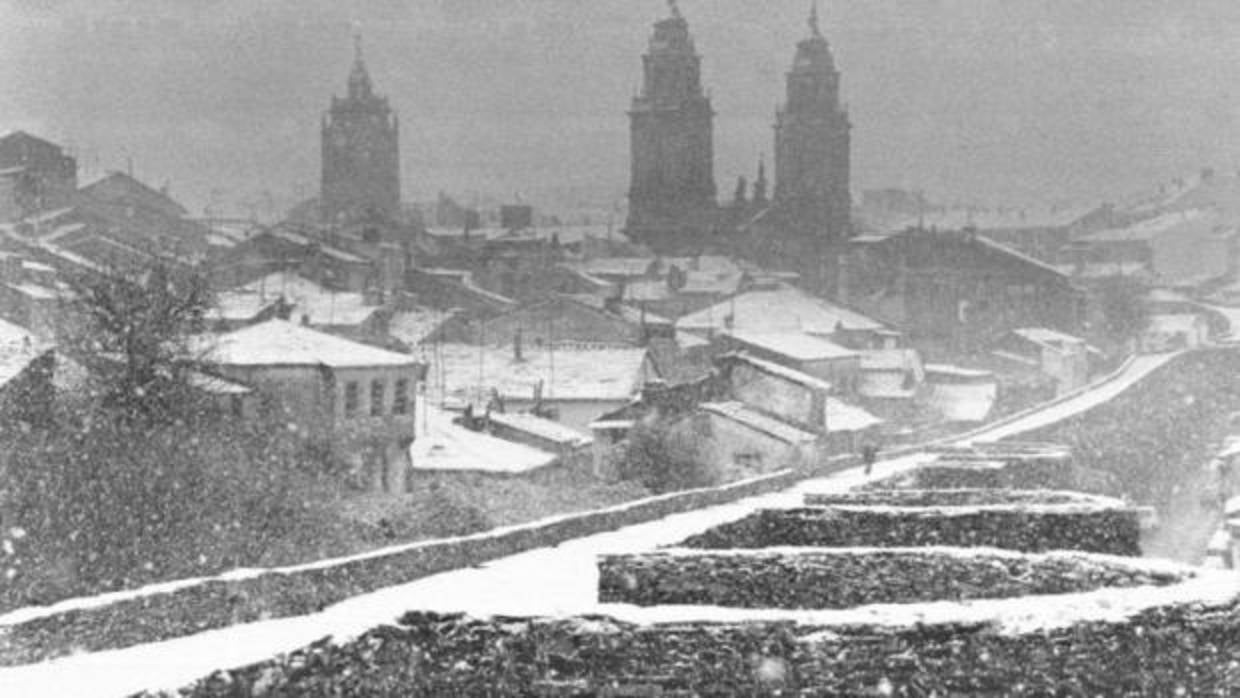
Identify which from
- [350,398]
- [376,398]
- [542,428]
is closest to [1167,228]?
[542,428]

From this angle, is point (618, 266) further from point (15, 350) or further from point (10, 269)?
point (15, 350)

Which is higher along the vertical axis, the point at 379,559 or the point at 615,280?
the point at 379,559

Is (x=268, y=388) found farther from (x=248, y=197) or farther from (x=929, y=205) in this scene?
(x=929, y=205)

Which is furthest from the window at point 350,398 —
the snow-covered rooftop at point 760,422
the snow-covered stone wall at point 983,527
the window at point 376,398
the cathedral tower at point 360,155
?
the cathedral tower at point 360,155

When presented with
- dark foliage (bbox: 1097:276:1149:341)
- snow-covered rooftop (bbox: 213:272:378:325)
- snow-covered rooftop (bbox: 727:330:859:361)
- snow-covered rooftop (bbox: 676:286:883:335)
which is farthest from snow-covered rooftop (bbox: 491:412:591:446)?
dark foliage (bbox: 1097:276:1149:341)

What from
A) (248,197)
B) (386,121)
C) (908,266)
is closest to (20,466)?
(386,121)

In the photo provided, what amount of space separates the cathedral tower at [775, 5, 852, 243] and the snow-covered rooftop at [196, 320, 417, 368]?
57.7 metres

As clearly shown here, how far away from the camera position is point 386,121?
73.2m

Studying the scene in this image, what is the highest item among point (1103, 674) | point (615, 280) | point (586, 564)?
point (1103, 674)

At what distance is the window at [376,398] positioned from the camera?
36.3 metres

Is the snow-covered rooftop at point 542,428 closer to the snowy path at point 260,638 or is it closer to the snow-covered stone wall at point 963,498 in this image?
the snow-covered stone wall at point 963,498

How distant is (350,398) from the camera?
35.8 metres

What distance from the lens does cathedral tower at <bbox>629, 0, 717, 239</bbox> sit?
91438 mm

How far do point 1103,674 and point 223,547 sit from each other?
16.6 meters
